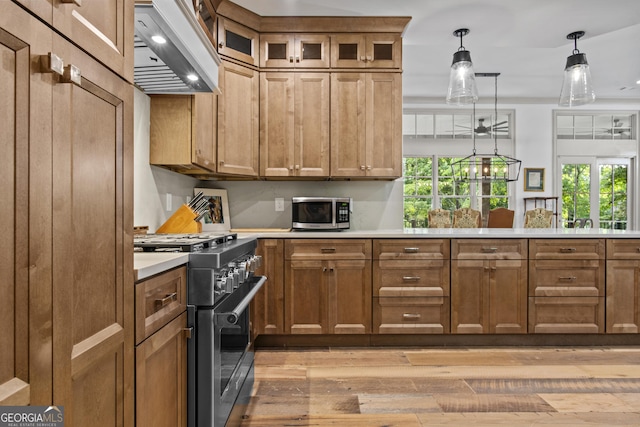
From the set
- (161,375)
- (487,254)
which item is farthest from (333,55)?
(161,375)

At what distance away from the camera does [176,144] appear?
99.7 inches

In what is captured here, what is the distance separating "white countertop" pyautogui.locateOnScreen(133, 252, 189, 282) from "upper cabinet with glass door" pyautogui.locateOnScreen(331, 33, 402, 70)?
233 centimetres

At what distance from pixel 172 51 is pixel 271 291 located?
1780 millimetres

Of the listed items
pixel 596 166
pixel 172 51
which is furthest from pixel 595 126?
pixel 172 51

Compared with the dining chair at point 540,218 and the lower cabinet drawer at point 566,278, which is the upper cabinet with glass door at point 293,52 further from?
the dining chair at point 540,218

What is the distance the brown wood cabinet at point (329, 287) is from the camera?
9.61ft

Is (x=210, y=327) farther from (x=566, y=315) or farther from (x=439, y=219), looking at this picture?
(x=439, y=219)

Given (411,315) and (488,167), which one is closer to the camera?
(411,315)

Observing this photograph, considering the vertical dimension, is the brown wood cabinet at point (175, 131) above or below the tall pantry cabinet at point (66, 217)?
above

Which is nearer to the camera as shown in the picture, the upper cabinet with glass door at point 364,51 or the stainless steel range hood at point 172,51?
the stainless steel range hood at point 172,51

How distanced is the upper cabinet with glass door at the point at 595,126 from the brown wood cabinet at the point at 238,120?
6139 millimetres

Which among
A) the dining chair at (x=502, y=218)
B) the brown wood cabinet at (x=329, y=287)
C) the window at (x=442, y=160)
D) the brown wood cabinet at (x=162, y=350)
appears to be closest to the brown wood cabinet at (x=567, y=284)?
the brown wood cabinet at (x=329, y=287)

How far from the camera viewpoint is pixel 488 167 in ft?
21.9

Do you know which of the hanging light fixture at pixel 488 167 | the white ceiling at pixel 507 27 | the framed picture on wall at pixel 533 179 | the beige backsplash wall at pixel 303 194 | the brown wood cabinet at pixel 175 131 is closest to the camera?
the brown wood cabinet at pixel 175 131
